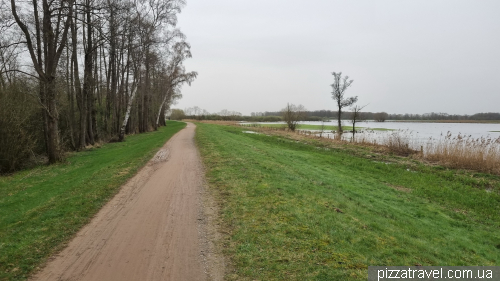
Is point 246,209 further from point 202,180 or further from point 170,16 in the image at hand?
A: point 170,16

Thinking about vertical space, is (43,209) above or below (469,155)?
below

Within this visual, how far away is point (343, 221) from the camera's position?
5.72m

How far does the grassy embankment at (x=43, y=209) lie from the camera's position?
4270 mm

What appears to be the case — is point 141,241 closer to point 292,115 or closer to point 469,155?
point 469,155

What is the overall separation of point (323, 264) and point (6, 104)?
16031 millimetres

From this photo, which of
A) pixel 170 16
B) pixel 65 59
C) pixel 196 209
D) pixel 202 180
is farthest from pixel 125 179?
pixel 170 16

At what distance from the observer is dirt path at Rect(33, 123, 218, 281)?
3830mm

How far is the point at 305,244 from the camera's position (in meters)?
4.53

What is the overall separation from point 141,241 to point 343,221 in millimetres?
3846

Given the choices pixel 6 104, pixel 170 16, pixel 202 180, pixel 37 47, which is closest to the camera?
pixel 202 180

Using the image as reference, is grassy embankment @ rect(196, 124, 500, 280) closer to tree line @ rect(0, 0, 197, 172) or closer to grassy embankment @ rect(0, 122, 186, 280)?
grassy embankment @ rect(0, 122, 186, 280)

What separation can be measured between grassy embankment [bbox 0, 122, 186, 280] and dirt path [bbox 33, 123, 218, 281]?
0.28 metres

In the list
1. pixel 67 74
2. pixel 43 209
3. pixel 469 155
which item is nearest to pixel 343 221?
pixel 43 209

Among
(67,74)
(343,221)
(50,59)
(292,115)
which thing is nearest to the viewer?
(343,221)
